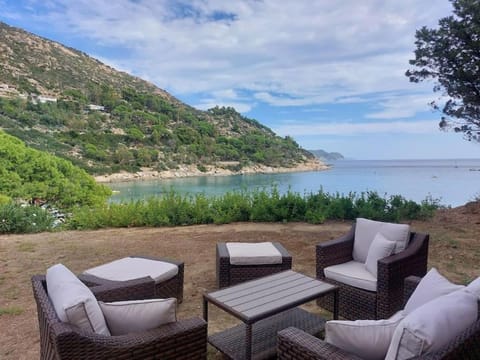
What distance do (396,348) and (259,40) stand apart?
12532 millimetres

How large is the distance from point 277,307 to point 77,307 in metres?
1.10

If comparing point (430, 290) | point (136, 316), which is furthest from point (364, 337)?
point (136, 316)

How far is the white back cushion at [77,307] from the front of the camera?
54.1 inches

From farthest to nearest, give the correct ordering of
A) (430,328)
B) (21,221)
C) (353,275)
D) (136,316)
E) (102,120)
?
(102,120) < (21,221) < (353,275) < (136,316) < (430,328)

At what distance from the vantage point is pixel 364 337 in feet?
4.34

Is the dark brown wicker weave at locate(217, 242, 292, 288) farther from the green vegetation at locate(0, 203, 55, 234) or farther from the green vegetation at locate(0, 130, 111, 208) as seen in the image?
the green vegetation at locate(0, 130, 111, 208)

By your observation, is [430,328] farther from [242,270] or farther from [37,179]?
[37,179]

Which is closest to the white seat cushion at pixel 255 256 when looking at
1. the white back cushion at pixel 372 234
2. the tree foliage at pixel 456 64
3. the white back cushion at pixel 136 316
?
the white back cushion at pixel 372 234

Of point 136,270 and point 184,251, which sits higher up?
point 136,270

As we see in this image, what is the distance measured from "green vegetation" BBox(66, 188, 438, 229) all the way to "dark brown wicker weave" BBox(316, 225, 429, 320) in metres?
3.34

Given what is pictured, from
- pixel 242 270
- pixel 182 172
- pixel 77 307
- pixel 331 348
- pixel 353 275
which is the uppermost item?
pixel 182 172

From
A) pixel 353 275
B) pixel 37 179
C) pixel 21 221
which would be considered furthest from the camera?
pixel 37 179

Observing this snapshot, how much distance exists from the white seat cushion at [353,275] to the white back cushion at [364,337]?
4.03 feet

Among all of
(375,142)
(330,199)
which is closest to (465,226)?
(330,199)
